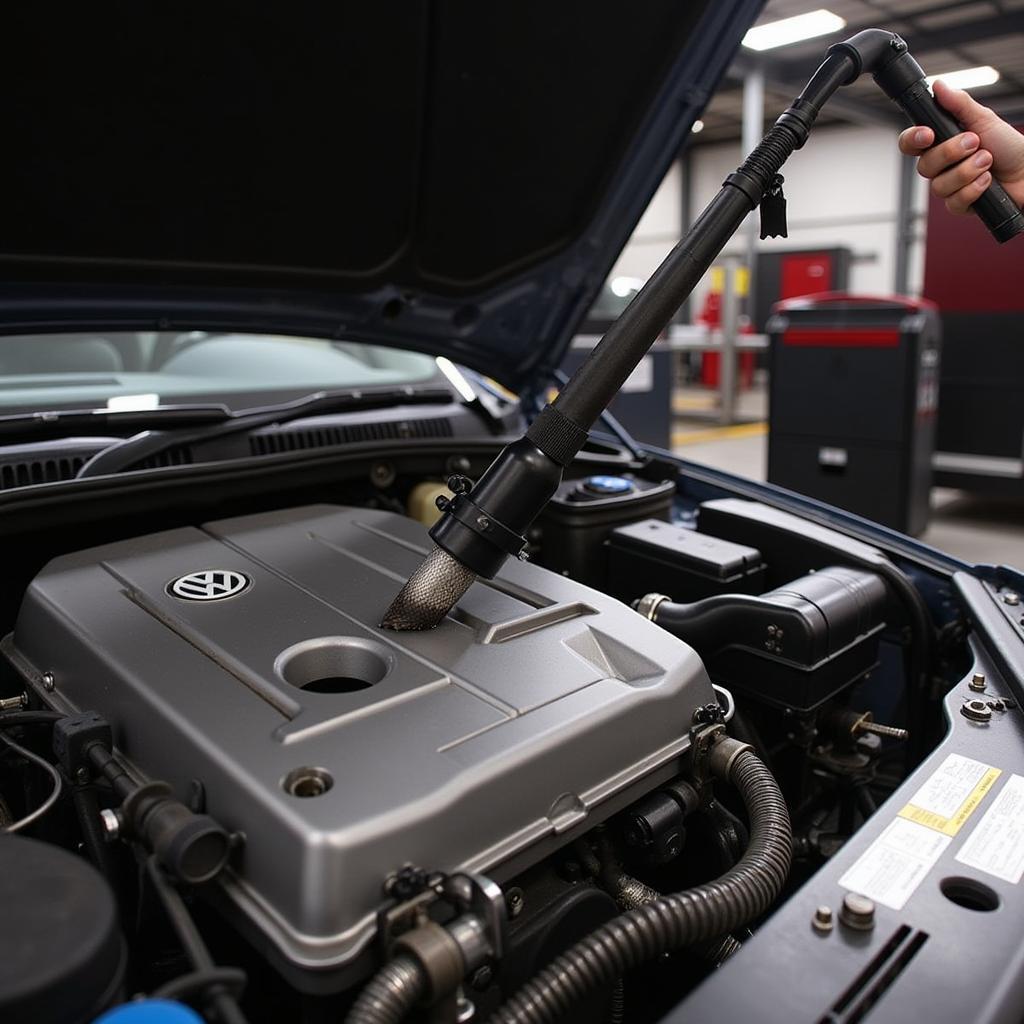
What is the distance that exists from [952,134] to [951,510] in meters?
4.68

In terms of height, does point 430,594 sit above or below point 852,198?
below

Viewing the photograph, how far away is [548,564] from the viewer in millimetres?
1559

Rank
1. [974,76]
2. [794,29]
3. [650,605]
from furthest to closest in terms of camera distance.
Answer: [974,76]
[794,29]
[650,605]

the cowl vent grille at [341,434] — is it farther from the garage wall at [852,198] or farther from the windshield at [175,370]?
the garage wall at [852,198]

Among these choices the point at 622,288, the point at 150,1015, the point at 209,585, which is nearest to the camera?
the point at 150,1015

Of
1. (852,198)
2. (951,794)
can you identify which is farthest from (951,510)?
(852,198)

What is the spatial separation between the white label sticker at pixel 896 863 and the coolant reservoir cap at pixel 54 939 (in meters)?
0.59

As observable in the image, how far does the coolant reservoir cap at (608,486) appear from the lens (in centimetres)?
160

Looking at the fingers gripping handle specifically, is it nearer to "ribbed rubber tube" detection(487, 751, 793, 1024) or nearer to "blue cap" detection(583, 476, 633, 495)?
"blue cap" detection(583, 476, 633, 495)

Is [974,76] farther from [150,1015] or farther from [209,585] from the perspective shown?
[150,1015]

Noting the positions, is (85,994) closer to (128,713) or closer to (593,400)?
(128,713)

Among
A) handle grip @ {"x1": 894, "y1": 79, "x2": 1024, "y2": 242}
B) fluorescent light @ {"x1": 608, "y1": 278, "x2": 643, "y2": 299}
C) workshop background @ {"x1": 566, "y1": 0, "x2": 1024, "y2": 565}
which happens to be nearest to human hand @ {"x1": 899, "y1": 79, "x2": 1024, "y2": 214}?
handle grip @ {"x1": 894, "y1": 79, "x2": 1024, "y2": 242}

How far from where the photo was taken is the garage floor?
4551 millimetres

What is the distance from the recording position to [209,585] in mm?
1107
